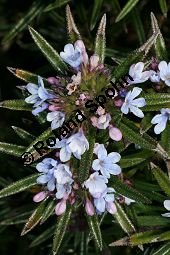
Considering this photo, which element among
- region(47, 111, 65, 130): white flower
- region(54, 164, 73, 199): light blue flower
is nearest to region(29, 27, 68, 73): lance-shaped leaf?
region(47, 111, 65, 130): white flower

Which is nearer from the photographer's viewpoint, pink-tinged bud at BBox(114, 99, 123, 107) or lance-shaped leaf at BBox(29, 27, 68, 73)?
pink-tinged bud at BBox(114, 99, 123, 107)

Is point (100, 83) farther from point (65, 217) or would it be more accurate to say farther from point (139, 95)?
point (65, 217)

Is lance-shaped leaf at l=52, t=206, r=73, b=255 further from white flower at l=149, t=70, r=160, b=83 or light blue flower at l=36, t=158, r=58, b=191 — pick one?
white flower at l=149, t=70, r=160, b=83

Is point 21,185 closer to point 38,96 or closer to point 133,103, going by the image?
point 38,96

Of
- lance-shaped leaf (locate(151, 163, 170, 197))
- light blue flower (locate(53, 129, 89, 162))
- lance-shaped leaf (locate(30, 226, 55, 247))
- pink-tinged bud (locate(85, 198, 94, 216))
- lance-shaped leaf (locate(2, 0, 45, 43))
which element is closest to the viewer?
light blue flower (locate(53, 129, 89, 162))

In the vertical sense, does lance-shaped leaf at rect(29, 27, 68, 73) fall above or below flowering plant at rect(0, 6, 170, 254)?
above

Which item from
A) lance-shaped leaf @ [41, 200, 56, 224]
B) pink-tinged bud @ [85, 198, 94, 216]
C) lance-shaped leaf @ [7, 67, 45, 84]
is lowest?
pink-tinged bud @ [85, 198, 94, 216]

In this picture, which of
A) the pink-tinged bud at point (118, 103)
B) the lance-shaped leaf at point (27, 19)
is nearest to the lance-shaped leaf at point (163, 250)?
the pink-tinged bud at point (118, 103)
